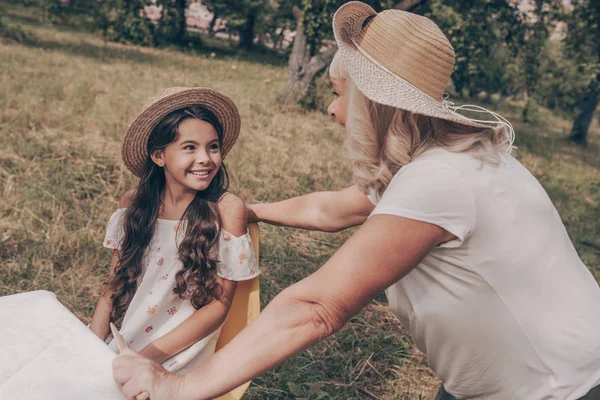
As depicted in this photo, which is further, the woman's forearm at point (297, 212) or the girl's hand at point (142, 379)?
the woman's forearm at point (297, 212)

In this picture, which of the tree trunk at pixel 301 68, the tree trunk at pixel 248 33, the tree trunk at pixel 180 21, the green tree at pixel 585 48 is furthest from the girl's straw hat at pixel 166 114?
the tree trunk at pixel 248 33

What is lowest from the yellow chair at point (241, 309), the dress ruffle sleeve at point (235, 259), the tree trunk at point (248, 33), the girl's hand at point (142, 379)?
the tree trunk at point (248, 33)

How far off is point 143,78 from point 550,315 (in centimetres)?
928

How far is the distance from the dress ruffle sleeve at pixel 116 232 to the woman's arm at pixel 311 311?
98cm

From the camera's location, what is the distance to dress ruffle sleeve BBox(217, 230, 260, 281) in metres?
2.03

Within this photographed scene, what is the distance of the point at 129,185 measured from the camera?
4414mm

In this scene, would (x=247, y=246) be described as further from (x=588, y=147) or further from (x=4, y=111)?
(x=588, y=147)

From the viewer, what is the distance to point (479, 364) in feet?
4.95

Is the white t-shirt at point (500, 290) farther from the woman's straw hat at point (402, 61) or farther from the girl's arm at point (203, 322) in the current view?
the girl's arm at point (203, 322)

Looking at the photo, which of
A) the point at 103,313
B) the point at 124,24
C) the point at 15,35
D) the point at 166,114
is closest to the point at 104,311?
the point at 103,313

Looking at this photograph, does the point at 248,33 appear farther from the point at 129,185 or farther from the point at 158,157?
the point at 158,157

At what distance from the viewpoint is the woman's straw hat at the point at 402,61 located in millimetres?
1346

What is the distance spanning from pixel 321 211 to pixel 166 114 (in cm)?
71

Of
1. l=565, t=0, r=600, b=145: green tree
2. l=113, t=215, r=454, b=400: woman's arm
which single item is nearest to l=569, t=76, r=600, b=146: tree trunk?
l=565, t=0, r=600, b=145: green tree
